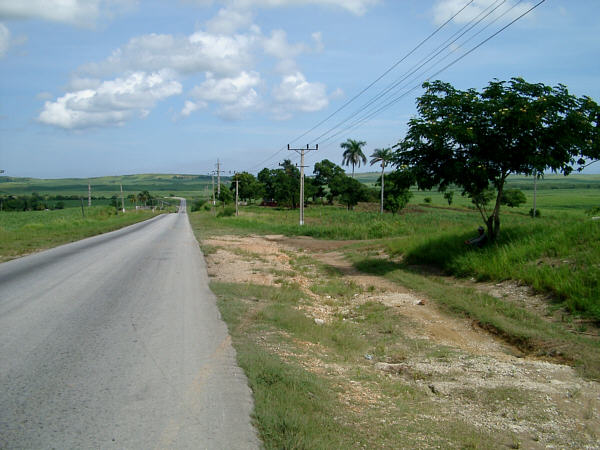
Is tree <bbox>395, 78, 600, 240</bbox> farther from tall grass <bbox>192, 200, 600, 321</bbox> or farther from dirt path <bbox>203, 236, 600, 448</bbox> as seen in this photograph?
dirt path <bbox>203, 236, 600, 448</bbox>

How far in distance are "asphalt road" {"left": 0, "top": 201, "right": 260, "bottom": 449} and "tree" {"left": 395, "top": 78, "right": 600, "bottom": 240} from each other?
28.6 ft

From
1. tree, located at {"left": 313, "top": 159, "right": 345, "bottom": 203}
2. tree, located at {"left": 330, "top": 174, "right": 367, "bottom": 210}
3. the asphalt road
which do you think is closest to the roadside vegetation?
the asphalt road

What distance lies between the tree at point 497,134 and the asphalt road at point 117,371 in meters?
8.73

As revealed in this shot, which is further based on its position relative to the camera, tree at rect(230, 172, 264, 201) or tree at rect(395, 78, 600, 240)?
tree at rect(230, 172, 264, 201)

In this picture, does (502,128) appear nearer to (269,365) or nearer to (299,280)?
(299,280)

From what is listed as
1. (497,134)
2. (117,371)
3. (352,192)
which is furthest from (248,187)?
(117,371)

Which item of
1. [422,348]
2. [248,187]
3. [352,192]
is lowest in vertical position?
[422,348]

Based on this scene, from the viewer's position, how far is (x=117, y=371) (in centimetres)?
582

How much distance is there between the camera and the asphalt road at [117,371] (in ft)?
14.0

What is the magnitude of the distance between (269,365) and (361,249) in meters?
18.4

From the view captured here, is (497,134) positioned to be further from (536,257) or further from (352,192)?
(352,192)

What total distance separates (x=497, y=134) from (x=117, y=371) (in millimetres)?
12999

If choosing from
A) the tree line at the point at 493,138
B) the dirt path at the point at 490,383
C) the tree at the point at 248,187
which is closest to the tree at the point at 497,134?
the tree line at the point at 493,138

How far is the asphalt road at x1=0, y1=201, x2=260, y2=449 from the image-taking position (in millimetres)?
4254
